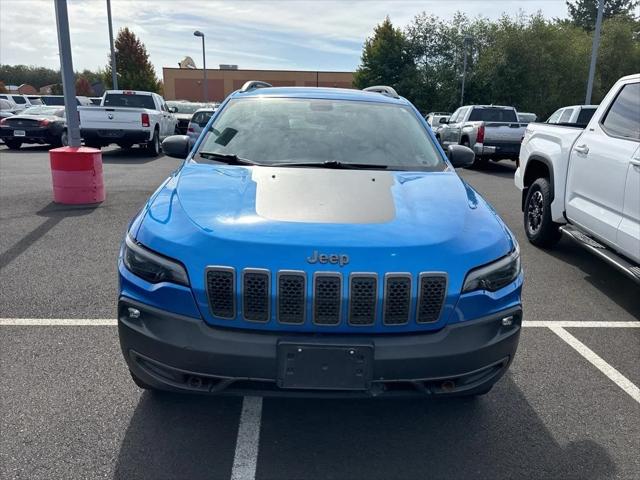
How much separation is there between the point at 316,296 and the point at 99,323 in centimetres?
249

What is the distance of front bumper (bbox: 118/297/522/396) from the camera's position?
7.69 feet

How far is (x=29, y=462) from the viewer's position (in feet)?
8.34

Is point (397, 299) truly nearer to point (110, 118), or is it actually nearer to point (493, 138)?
point (493, 138)

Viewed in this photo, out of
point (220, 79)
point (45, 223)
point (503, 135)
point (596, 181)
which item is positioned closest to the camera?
point (596, 181)

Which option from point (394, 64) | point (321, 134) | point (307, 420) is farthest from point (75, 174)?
point (394, 64)

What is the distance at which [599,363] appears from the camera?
372 cm

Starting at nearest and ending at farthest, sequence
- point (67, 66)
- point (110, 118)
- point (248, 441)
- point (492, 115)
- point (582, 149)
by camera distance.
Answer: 1. point (248, 441)
2. point (582, 149)
3. point (67, 66)
4. point (110, 118)
5. point (492, 115)

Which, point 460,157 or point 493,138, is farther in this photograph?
point 493,138

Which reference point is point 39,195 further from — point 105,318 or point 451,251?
point 451,251

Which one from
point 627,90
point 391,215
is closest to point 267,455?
point 391,215

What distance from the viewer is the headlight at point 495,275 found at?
8.16 feet

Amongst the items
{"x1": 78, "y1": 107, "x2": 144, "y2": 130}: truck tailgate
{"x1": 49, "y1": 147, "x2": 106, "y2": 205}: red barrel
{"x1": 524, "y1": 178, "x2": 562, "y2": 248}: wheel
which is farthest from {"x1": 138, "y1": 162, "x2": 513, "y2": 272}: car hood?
{"x1": 78, "y1": 107, "x2": 144, "y2": 130}: truck tailgate

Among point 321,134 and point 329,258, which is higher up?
point 321,134

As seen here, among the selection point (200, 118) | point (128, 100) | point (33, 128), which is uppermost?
point (128, 100)
